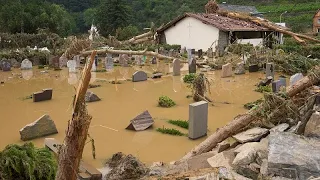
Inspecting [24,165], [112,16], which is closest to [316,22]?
[112,16]

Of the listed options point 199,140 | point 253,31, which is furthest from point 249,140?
point 253,31

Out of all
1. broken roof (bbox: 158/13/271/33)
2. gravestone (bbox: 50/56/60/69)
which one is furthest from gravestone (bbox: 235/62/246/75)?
gravestone (bbox: 50/56/60/69)

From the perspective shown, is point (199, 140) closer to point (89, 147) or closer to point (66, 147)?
point (89, 147)

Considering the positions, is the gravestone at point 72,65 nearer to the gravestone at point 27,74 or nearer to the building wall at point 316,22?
the gravestone at point 27,74

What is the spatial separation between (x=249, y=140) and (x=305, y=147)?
1.68 meters

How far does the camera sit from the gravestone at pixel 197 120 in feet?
32.6

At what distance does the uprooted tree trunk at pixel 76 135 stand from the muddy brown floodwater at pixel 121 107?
8.61 feet

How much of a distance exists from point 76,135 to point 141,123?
6.32m

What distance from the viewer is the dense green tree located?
46094 millimetres

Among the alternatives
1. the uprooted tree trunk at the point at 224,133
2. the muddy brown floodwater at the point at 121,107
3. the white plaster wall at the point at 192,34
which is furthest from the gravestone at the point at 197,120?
the white plaster wall at the point at 192,34

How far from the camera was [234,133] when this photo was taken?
8188 millimetres

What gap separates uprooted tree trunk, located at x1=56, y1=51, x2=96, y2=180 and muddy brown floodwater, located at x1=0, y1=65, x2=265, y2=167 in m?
2.63

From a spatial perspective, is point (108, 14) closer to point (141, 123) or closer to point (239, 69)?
point (239, 69)

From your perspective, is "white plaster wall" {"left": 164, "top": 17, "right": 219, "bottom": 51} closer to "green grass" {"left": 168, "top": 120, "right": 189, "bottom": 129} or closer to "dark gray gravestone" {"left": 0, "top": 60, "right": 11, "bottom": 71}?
"dark gray gravestone" {"left": 0, "top": 60, "right": 11, "bottom": 71}
